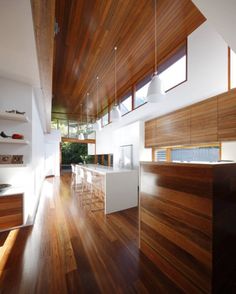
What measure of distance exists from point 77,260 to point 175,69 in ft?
14.0

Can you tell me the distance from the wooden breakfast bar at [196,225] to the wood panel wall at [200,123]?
1.39 metres

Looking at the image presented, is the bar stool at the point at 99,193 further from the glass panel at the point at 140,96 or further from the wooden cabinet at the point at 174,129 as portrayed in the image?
the glass panel at the point at 140,96

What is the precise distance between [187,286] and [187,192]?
833mm

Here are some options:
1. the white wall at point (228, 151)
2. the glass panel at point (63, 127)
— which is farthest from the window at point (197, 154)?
the glass panel at point (63, 127)

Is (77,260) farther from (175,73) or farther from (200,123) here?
(175,73)

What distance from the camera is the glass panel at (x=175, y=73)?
3.35m

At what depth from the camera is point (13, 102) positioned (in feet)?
8.18

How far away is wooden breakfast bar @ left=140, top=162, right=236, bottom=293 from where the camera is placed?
3.57 ft

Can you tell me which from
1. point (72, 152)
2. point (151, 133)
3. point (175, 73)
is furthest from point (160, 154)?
point (72, 152)

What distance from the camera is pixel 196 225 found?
3.83 feet

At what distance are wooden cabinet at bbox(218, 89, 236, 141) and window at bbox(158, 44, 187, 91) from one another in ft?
4.16

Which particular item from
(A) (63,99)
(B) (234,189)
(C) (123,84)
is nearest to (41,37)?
(B) (234,189)

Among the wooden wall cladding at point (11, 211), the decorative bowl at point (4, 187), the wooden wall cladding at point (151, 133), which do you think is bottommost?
the wooden wall cladding at point (11, 211)

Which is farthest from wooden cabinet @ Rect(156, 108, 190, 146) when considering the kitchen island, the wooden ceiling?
the wooden ceiling
